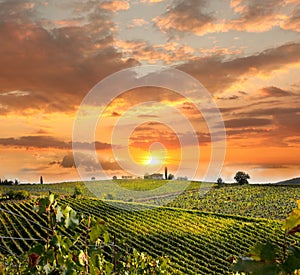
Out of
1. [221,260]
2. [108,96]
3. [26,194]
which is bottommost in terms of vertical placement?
[221,260]

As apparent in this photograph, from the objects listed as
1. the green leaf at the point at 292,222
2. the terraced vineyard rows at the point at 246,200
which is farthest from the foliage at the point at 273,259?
the terraced vineyard rows at the point at 246,200

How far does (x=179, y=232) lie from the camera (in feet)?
84.8

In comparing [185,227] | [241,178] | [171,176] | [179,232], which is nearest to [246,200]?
[241,178]

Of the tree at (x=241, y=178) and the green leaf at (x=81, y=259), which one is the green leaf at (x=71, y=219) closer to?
the green leaf at (x=81, y=259)

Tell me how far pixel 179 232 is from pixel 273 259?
83.9 feet

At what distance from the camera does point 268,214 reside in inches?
1395

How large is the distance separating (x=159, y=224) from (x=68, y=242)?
2637 centimetres

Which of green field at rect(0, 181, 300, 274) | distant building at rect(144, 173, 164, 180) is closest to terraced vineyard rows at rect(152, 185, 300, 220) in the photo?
green field at rect(0, 181, 300, 274)

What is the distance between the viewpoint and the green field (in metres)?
21.8

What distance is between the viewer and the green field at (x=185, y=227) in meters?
21.8

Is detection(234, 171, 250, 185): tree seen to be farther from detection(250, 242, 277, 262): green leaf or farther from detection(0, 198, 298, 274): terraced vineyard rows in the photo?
detection(250, 242, 277, 262): green leaf

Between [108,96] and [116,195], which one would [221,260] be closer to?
[108,96]

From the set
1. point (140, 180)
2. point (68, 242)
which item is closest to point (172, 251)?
point (68, 242)

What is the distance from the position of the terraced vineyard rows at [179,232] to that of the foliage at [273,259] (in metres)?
17.9
